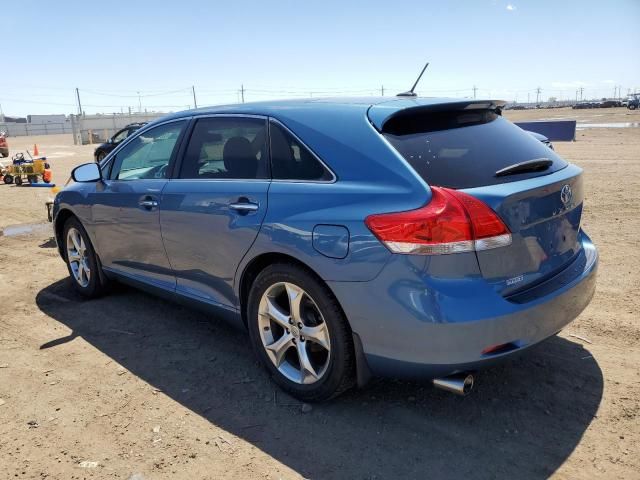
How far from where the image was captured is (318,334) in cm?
295

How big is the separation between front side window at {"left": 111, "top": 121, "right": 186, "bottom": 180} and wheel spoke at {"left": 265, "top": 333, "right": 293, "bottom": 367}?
1.62 meters

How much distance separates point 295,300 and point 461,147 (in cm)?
125

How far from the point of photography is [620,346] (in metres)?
3.64

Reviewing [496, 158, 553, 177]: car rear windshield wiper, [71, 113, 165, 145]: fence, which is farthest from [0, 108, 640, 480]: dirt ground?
[71, 113, 165, 145]: fence

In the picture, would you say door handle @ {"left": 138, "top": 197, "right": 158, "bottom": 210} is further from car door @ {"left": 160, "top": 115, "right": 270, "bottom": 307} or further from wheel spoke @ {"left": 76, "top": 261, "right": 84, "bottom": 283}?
wheel spoke @ {"left": 76, "top": 261, "right": 84, "bottom": 283}

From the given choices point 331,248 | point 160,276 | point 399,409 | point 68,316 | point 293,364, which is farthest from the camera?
point 68,316

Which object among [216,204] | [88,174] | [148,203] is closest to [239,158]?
[216,204]

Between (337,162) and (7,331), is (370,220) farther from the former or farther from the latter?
(7,331)

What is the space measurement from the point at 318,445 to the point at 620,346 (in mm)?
2294

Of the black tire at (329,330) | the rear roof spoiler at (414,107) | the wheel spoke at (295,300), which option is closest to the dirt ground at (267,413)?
the black tire at (329,330)

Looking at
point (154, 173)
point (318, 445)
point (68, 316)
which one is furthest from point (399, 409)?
point (68, 316)

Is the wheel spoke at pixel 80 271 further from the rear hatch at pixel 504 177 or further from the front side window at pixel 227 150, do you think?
the rear hatch at pixel 504 177

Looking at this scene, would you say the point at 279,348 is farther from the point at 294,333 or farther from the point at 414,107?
the point at 414,107

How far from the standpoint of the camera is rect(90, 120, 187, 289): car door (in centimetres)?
401
